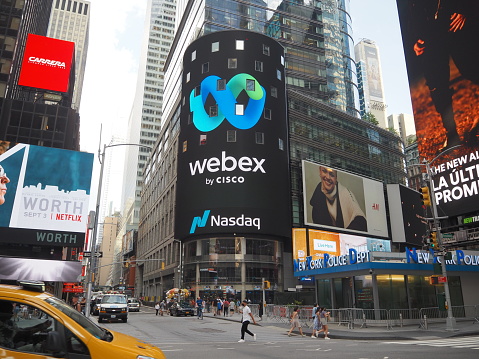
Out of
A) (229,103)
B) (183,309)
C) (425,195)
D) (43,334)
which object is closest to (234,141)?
(229,103)

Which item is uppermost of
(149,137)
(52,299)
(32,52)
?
(149,137)

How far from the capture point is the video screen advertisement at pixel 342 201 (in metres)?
66.8

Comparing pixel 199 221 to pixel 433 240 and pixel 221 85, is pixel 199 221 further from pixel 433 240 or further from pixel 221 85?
pixel 433 240

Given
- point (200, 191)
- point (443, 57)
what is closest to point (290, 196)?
point (200, 191)

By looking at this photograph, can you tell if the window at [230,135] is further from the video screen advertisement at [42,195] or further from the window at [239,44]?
the video screen advertisement at [42,195]

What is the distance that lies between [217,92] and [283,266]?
1205 inches

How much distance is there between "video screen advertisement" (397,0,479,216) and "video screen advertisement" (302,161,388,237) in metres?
17.8

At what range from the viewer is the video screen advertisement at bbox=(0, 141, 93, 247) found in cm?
4291

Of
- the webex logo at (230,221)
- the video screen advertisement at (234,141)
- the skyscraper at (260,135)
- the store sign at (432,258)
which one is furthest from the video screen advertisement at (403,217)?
the store sign at (432,258)

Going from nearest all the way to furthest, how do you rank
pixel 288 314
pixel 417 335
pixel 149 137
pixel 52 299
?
pixel 52 299 → pixel 417 335 → pixel 288 314 → pixel 149 137

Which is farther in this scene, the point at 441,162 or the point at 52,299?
the point at 441,162

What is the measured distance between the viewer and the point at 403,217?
82.2m

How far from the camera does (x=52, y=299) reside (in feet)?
18.6

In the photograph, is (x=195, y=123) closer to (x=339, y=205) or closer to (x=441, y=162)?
(x=339, y=205)
